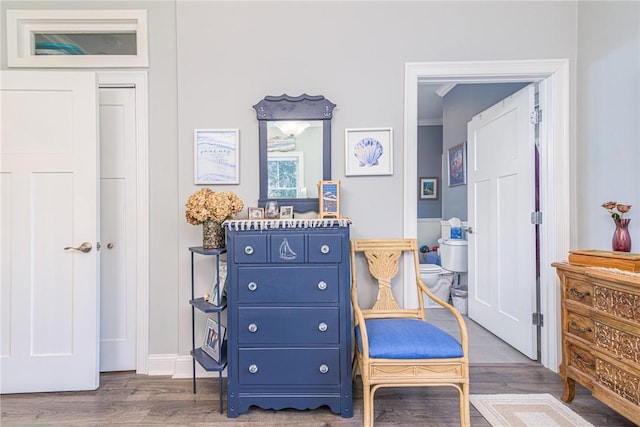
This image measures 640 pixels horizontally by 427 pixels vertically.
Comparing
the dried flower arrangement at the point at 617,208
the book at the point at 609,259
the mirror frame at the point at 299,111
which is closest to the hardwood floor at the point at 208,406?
the book at the point at 609,259

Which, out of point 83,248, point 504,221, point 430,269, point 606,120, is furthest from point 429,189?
point 83,248

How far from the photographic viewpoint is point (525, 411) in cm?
176

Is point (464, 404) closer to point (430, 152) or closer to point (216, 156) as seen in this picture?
point (216, 156)

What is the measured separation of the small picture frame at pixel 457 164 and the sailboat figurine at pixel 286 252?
2.82 metres

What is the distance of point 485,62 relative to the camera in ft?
7.05

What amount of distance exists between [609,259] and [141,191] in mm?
2861

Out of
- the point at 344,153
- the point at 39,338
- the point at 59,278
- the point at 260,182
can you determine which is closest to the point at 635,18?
the point at 344,153

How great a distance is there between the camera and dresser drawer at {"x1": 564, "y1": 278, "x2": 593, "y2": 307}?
1.62 meters

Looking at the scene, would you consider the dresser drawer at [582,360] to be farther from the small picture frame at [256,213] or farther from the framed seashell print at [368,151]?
the small picture frame at [256,213]

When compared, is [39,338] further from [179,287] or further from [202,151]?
[202,151]

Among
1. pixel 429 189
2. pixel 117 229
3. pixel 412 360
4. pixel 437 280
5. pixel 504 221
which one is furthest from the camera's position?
pixel 429 189

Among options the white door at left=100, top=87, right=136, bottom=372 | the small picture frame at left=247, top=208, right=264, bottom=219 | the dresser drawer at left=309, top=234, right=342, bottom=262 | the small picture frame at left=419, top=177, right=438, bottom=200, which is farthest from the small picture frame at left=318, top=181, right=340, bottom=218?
the small picture frame at left=419, top=177, right=438, bottom=200

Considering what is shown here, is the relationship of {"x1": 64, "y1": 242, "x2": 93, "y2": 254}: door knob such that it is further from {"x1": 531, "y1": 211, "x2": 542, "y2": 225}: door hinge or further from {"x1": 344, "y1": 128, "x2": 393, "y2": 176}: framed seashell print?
{"x1": 531, "y1": 211, "x2": 542, "y2": 225}: door hinge

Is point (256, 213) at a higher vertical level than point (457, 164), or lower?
lower
